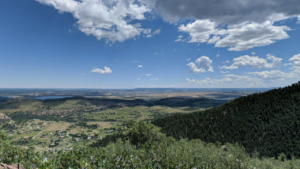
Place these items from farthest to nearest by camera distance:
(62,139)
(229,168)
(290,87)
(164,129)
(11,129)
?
1. (11,129)
2. (62,139)
3. (290,87)
4. (164,129)
5. (229,168)

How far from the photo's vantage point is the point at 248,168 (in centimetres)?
1895

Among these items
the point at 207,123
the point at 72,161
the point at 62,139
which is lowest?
the point at 62,139

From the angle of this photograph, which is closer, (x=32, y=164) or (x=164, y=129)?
(x=32, y=164)

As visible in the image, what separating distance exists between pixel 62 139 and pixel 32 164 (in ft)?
530

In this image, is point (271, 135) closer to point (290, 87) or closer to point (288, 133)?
point (288, 133)

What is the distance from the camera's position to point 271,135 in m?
64.3

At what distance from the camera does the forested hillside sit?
58172mm

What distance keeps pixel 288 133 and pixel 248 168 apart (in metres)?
63.7

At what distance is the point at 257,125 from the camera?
74625 mm

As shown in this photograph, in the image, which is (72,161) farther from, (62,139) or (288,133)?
(62,139)

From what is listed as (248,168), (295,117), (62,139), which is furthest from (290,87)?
(62,139)

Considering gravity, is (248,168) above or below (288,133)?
above

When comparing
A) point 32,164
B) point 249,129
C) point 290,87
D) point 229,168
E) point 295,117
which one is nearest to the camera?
point 32,164

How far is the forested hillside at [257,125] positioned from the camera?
58172mm
